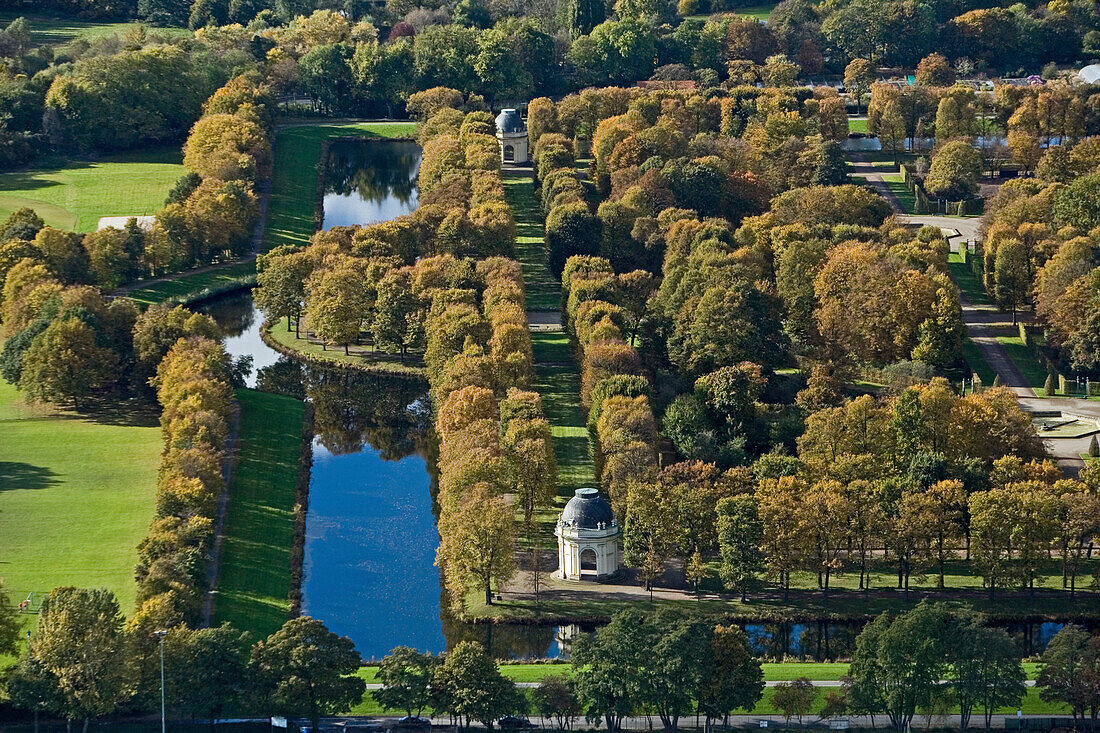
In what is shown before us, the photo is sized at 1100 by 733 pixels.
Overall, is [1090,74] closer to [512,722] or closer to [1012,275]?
[1012,275]

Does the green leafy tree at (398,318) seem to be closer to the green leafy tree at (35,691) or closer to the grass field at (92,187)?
the grass field at (92,187)

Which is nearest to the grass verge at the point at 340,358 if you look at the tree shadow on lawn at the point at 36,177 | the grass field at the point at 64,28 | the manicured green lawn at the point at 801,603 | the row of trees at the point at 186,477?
the row of trees at the point at 186,477

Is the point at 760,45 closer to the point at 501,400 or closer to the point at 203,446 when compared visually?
the point at 501,400

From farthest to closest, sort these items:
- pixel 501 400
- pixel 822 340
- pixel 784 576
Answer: pixel 822 340 < pixel 501 400 < pixel 784 576

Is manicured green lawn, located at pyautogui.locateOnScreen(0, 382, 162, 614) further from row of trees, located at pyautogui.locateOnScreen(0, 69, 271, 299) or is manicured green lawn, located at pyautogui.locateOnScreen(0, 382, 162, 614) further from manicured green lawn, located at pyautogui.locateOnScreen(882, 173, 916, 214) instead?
manicured green lawn, located at pyautogui.locateOnScreen(882, 173, 916, 214)

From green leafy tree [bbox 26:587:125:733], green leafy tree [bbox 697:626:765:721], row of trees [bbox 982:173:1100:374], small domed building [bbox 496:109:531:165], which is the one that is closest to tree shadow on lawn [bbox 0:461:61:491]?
green leafy tree [bbox 26:587:125:733]

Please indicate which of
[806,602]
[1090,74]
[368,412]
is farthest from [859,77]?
[806,602]

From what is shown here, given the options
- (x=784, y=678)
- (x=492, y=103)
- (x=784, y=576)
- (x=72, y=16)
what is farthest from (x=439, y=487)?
(x=72, y=16)

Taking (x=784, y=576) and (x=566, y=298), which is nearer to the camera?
(x=784, y=576)
